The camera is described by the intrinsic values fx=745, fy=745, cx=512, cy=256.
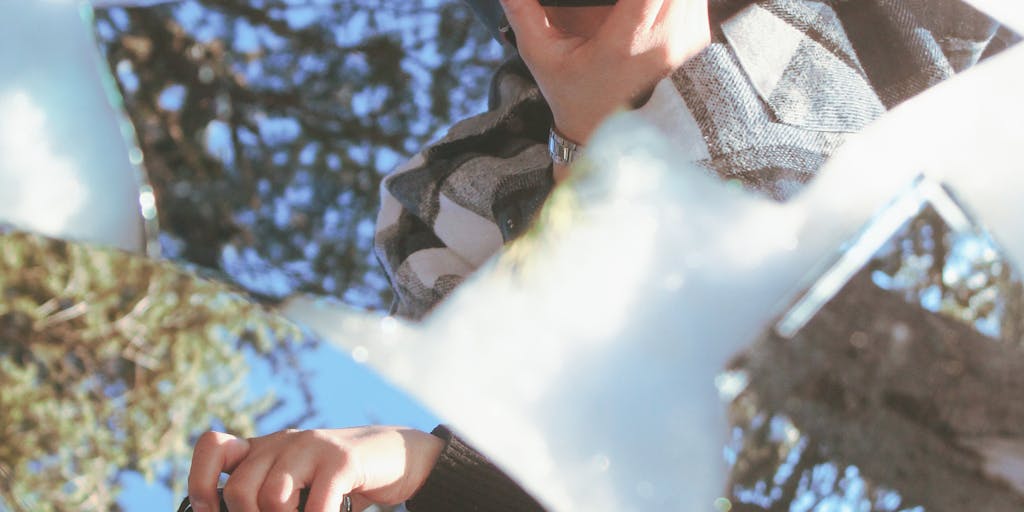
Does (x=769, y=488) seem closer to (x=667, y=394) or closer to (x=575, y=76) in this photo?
(x=667, y=394)

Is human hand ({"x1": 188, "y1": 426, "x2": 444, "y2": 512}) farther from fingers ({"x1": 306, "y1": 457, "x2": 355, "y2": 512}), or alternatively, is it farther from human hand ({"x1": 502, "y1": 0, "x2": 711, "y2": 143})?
human hand ({"x1": 502, "y1": 0, "x2": 711, "y2": 143})

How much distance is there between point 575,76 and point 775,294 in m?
→ 0.11

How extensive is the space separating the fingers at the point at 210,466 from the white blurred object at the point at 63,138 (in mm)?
105

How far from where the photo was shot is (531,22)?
28cm

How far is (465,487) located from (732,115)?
0.17m

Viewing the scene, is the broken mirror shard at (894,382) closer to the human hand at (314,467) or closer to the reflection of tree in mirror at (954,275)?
the reflection of tree in mirror at (954,275)

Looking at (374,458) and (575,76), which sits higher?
(575,76)

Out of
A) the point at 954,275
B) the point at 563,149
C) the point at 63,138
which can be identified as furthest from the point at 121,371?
the point at 954,275

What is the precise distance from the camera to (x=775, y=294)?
0.75 ft

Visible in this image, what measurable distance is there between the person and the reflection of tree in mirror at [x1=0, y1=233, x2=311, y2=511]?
5 centimetres

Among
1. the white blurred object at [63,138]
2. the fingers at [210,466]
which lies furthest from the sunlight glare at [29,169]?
the fingers at [210,466]

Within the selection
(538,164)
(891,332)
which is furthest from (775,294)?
(538,164)

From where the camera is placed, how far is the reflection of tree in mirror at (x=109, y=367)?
33 centimetres

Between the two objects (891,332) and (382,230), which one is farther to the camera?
(382,230)
